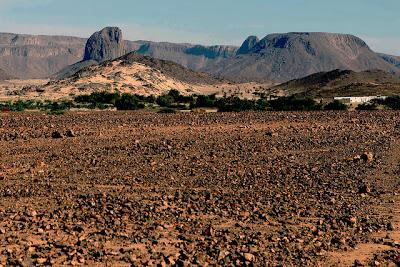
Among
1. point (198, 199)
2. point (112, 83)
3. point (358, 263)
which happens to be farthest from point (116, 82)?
point (358, 263)

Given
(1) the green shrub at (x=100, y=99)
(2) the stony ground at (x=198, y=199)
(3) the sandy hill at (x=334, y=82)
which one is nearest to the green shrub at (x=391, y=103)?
(2) the stony ground at (x=198, y=199)

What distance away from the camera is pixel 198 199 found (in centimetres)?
1355

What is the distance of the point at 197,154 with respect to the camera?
20.5 metres

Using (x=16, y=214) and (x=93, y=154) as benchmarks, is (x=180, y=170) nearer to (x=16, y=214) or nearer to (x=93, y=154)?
(x=93, y=154)

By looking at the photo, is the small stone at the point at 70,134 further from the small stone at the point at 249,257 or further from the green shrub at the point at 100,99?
the green shrub at the point at 100,99

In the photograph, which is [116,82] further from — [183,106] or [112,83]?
[183,106]

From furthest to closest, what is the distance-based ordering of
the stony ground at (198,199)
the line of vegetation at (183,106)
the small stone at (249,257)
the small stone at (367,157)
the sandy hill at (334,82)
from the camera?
the sandy hill at (334,82)
the line of vegetation at (183,106)
the small stone at (367,157)
the stony ground at (198,199)
the small stone at (249,257)

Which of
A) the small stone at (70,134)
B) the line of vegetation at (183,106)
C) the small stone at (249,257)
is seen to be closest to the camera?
the small stone at (249,257)

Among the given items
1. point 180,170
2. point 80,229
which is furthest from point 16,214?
point 180,170

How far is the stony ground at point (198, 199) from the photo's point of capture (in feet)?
32.6

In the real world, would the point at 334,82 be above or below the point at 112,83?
above

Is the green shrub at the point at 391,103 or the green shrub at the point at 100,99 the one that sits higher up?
the green shrub at the point at 391,103

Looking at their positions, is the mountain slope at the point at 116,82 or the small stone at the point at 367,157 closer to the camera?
the small stone at the point at 367,157

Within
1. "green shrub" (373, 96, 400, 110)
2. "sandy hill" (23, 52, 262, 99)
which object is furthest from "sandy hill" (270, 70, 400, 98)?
"green shrub" (373, 96, 400, 110)
